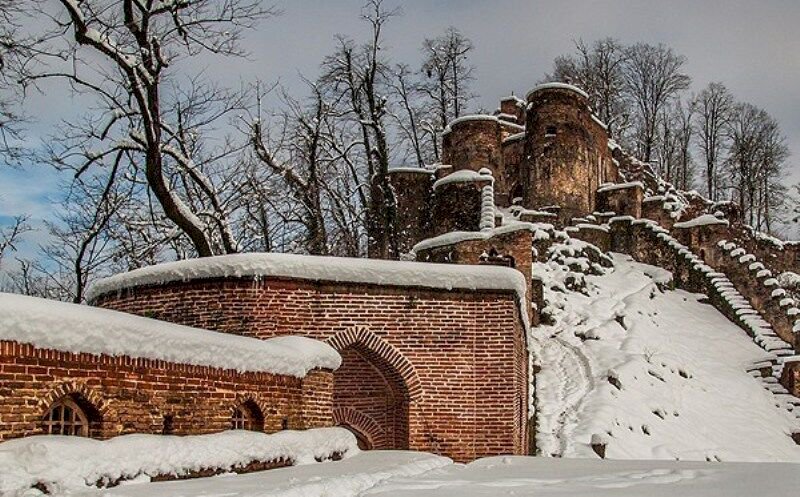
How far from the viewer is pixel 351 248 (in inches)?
1053

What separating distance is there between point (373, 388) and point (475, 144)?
1775 cm

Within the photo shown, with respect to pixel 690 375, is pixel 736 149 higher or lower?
higher

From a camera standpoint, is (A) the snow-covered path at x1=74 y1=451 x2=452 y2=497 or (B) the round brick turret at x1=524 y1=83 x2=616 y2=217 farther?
(B) the round brick turret at x1=524 y1=83 x2=616 y2=217

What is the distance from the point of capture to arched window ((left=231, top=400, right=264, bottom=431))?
9.60 m

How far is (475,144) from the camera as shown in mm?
29578

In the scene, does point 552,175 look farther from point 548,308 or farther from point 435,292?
point 435,292

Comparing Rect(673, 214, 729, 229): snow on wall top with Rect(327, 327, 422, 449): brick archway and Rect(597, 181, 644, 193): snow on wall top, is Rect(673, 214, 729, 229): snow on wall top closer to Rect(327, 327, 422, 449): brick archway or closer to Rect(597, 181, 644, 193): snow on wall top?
Rect(597, 181, 644, 193): snow on wall top

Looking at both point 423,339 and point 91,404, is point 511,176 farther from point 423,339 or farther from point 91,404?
point 91,404

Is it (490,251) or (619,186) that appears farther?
(619,186)

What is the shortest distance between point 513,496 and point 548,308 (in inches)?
603

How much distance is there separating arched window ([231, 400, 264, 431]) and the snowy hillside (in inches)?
264

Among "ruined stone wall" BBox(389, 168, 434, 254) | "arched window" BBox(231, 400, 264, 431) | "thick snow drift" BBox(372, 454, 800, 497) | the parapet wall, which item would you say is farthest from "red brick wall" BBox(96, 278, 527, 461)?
"ruined stone wall" BBox(389, 168, 434, 254)

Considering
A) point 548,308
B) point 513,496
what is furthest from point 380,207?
point 513,496

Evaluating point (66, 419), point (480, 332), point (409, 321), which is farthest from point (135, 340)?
point (480, 332)
